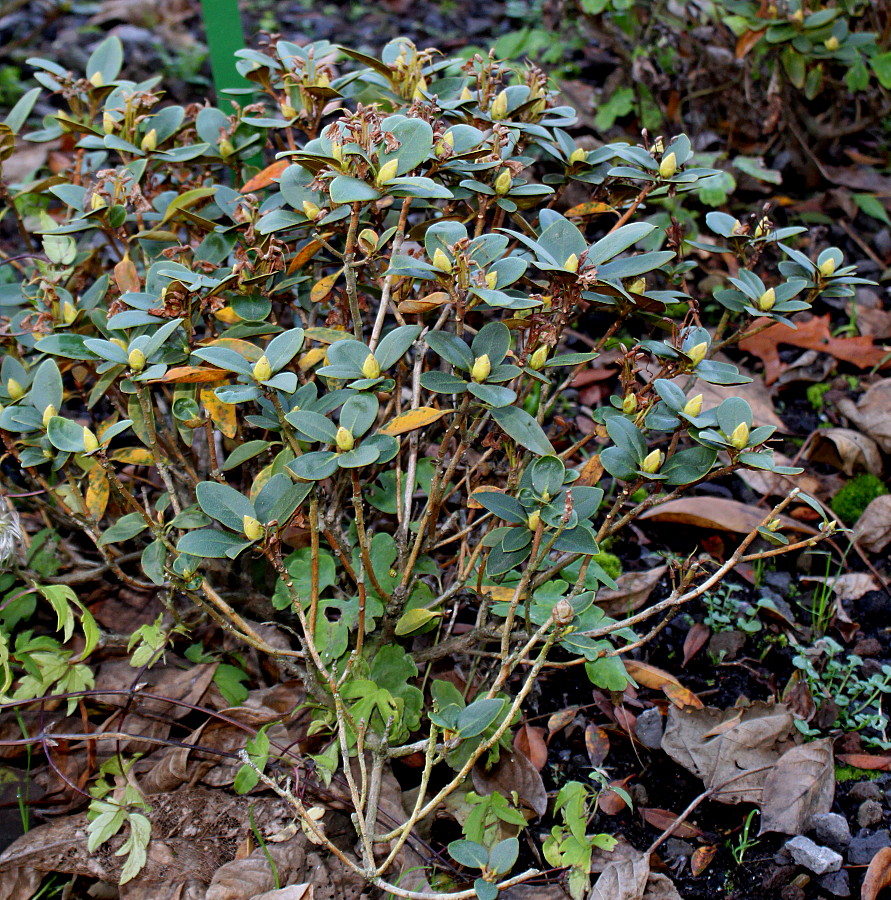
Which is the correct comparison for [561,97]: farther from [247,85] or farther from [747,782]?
[747,782]

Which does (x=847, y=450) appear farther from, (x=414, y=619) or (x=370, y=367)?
(x=370, y=367)

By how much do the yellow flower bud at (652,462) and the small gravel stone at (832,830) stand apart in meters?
0.83

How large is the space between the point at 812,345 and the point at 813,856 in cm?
167

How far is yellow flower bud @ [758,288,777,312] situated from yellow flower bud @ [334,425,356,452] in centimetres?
89

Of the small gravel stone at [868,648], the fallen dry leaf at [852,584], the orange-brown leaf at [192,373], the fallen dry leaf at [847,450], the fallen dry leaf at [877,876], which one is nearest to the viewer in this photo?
the orange-brown leaf at [192,373]

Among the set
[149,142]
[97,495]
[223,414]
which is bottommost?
[97,495]

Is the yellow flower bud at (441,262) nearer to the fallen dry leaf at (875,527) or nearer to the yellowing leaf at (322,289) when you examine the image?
the yellowing leaf at (322,289)

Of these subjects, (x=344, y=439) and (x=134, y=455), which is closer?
(x=344, y=439)

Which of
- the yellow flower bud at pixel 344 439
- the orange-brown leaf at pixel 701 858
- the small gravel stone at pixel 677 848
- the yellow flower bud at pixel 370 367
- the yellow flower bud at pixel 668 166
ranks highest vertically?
the yellow flower bud at pixel 668 166

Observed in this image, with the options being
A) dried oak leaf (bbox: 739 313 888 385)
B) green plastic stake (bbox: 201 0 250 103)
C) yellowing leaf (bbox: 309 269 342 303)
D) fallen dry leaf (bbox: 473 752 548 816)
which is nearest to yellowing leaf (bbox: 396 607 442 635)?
fallen dry leaf (bbox: 473 752 548 816)

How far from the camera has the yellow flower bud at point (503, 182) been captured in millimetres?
1728

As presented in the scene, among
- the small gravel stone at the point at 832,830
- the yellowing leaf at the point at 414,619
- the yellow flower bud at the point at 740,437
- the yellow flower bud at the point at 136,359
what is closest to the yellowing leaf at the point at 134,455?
the yellow flower bud at the point at 136,359

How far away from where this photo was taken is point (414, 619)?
5.75 feet

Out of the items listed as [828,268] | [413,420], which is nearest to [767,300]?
[828,268]
